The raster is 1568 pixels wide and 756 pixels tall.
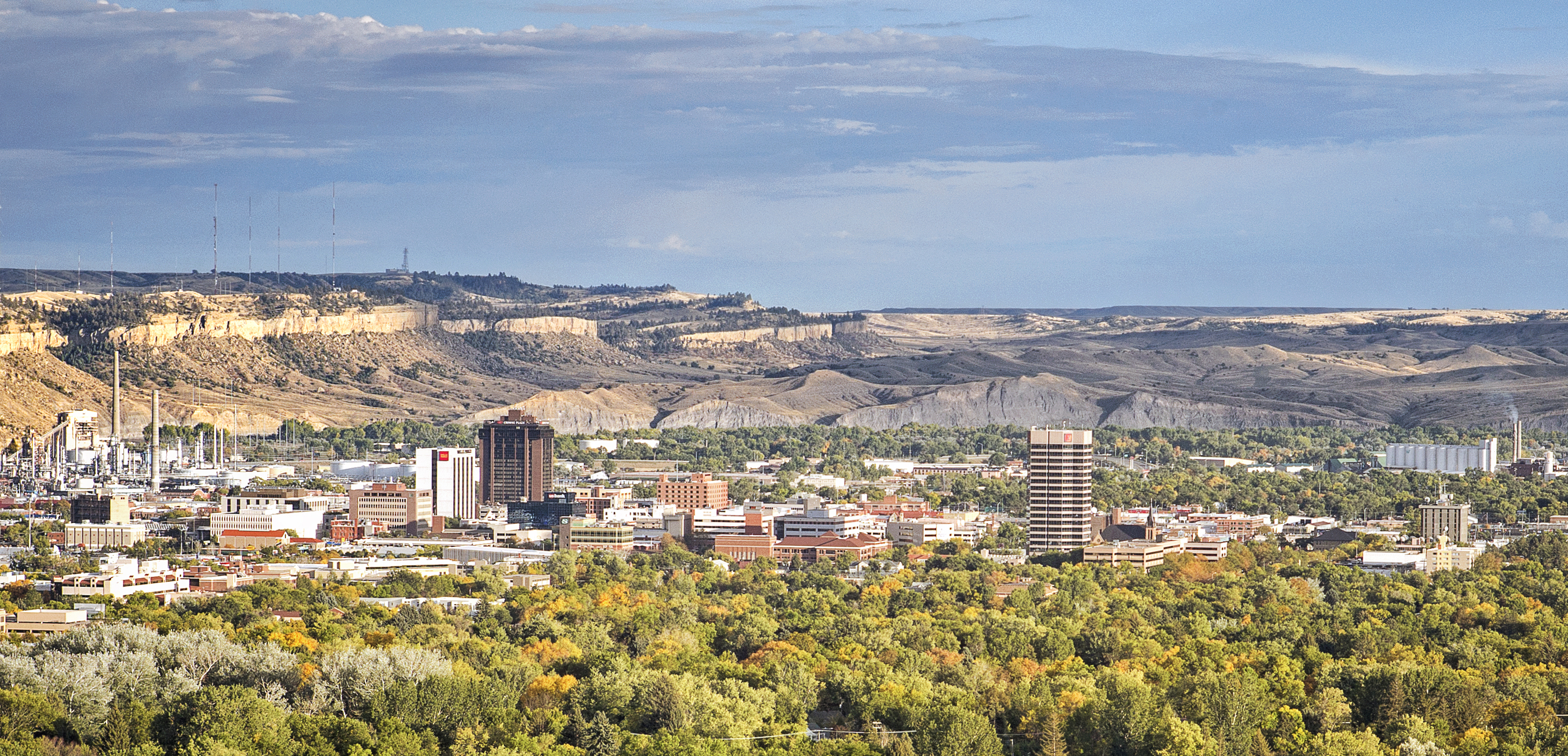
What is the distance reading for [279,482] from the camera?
16825 centimetres

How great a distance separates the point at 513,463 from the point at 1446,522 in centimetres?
6423

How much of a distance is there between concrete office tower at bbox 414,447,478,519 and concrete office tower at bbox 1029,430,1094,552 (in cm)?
4032

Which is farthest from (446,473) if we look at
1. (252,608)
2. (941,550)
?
(252,608)

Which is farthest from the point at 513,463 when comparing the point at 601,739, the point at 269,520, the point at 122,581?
the point at 601,739

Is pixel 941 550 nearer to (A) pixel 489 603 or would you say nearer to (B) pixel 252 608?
(A) pixel 489 603

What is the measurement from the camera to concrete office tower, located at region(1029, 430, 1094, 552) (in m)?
137

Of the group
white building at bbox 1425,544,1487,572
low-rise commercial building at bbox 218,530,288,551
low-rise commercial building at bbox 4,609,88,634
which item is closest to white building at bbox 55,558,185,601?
low-rise commercial building at bbox 4,609,88,634

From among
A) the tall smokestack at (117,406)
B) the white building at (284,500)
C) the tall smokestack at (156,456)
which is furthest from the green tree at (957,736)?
the tall smokestack at (117,406)

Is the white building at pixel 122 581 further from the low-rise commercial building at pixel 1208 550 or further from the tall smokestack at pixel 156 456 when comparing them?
the low-rise commercial building at pixel 1208 550

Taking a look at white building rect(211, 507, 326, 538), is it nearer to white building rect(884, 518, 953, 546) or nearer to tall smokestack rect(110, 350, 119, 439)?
white building rect(884, 518, 953, 546)

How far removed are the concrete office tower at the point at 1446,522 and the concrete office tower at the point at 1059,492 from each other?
18.3m

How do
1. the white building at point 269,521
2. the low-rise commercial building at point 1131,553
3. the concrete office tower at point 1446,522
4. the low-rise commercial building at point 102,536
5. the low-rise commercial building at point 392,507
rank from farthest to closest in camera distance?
the low-rise commercial building at point 392,507
the white building at point 269,521
the concrete office tower at point 1446,522
the low-rise commercial building at point 102,536
the low-rise commercial building at point 1131,553

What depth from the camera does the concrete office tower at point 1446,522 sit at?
137750 mm

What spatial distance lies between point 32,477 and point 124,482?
19.2 feet
